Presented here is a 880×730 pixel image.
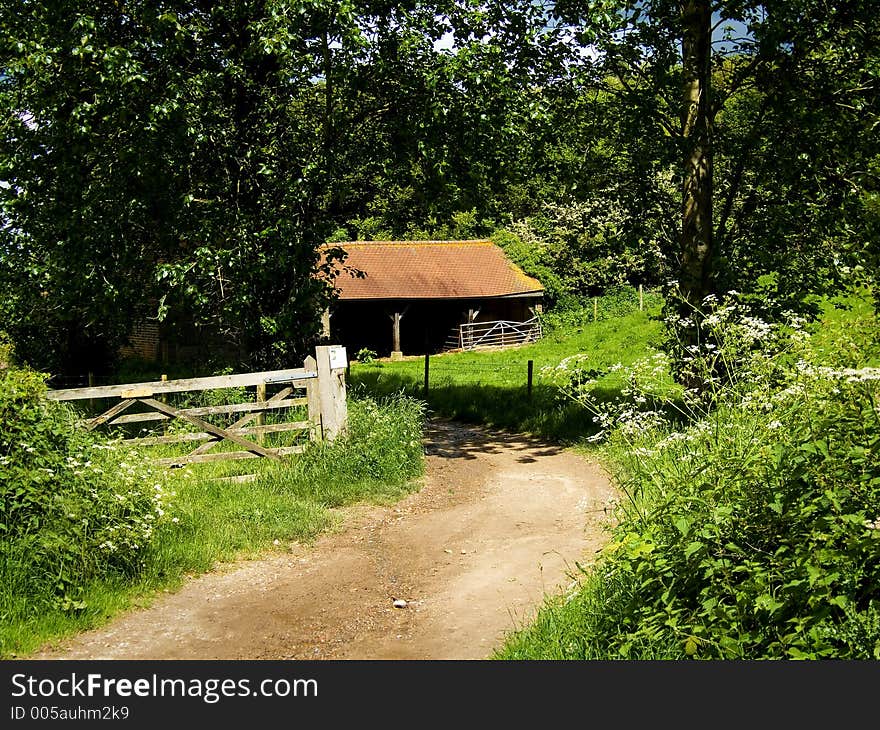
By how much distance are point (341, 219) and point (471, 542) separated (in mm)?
7764

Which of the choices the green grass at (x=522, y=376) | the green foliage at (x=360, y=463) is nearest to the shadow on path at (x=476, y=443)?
the green grass at (x=522, y=376)

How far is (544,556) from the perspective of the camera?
28.0 ft

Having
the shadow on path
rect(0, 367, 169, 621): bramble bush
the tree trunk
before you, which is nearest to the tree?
the tree trunk

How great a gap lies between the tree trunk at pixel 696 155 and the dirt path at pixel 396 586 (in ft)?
13.1

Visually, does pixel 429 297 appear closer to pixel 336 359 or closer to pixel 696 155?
pixel 696 155

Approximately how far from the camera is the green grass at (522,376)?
52.2 ft

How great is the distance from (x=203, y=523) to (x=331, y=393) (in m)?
3.29

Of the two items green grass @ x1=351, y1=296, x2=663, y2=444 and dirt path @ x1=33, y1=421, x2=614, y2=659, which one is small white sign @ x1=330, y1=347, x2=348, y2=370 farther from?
green grass @ x1=351, y1=296, x2=663, y2=444

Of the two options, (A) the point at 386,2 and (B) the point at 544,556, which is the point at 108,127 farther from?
(B) the point at 544,556

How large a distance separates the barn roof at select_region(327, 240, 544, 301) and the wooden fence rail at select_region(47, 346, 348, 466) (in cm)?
2623

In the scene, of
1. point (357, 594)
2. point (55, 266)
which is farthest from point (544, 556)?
point (55, 266)

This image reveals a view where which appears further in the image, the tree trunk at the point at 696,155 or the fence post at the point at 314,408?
the tree trunk at the point at 696,155

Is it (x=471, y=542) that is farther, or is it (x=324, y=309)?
(x=324, y=309)

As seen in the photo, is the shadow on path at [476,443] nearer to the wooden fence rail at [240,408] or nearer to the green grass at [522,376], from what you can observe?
the green grass at [522,376]
